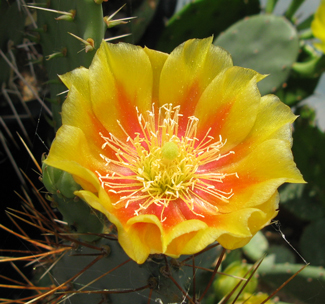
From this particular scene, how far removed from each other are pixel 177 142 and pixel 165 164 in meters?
0.09

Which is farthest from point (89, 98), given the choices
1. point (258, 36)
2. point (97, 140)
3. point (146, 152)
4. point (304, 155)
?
point (304, 155)

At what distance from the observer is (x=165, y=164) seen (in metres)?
0.92

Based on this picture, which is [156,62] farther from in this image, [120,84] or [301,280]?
[301,280]

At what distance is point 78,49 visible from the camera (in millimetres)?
832

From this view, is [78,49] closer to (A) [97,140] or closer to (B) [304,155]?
(A) [97,140]

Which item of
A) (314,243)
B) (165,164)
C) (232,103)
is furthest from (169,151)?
(314,243)

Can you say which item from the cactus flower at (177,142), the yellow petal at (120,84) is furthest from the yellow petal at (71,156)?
the yellow petal at (120,84)

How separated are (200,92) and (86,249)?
461 millimetres

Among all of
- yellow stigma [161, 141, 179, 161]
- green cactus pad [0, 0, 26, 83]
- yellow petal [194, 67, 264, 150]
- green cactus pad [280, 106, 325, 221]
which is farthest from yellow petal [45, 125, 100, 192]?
green cactus pad [280, 106, 325, 221]

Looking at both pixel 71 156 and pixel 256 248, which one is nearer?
pixel 71 156

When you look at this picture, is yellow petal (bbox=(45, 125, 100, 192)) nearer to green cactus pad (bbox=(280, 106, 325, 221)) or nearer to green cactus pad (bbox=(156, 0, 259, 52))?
green cactus pad (bbox=(156, 0, 259, 52))

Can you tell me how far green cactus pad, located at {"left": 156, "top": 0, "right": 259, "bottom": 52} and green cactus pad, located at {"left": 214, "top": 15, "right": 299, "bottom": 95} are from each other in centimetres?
17

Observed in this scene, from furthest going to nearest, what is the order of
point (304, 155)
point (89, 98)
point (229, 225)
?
point (304, 155) < point (89, 98) < point (229, 225)

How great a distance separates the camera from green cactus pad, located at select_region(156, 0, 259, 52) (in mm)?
1663
